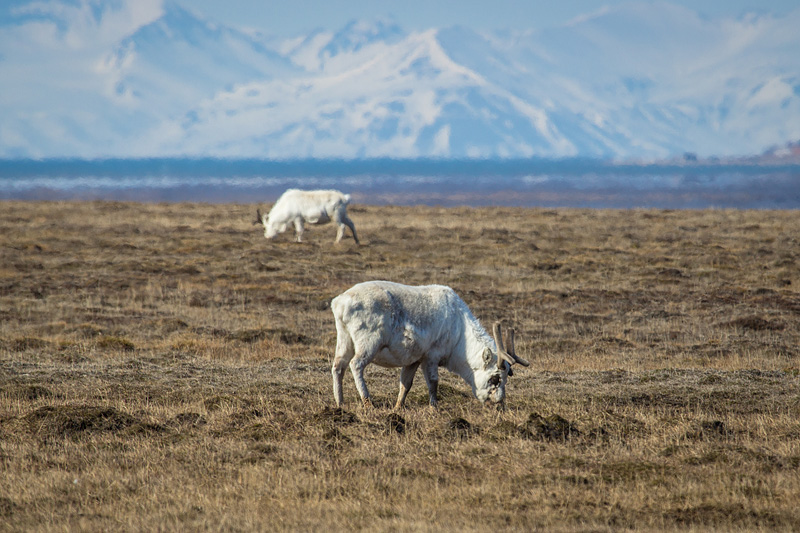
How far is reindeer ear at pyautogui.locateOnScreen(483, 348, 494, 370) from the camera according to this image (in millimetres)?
9961

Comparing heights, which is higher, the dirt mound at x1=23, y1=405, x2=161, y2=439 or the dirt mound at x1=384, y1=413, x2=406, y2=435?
the dirt mound at x1=23, y1=405, x2=161, y2=439

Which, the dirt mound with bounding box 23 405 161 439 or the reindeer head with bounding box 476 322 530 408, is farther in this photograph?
the reindeer head with bounding box 476 322 530 408

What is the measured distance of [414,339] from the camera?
968 cm

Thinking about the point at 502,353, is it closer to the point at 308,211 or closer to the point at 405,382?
the point at 405,382

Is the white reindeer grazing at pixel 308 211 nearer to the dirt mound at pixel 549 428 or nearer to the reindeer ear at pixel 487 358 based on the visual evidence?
the reindeer ear at pixel 487 358

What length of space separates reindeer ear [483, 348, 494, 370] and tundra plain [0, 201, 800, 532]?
57cm

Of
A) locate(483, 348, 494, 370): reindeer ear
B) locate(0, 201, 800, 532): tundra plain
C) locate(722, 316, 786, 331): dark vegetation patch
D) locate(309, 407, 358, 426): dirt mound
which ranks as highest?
locate(483, 348, 494, 370): reindeer ear

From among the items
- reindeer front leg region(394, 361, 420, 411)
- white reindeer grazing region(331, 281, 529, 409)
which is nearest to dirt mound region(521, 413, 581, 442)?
white reindeer grazing region(331, 281, 529, 409)

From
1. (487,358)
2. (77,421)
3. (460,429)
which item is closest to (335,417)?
(460,429)

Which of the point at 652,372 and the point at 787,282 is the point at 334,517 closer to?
the point at 652,372

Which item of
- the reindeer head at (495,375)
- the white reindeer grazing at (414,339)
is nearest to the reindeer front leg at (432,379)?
the white reindeer grazing at (414,339)

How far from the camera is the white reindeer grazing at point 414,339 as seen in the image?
953 cm

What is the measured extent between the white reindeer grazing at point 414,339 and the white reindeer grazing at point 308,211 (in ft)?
70.7

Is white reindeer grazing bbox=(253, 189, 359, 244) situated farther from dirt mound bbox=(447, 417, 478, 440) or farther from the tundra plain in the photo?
dirt mound bbox=(447, 417, 478, 440)
